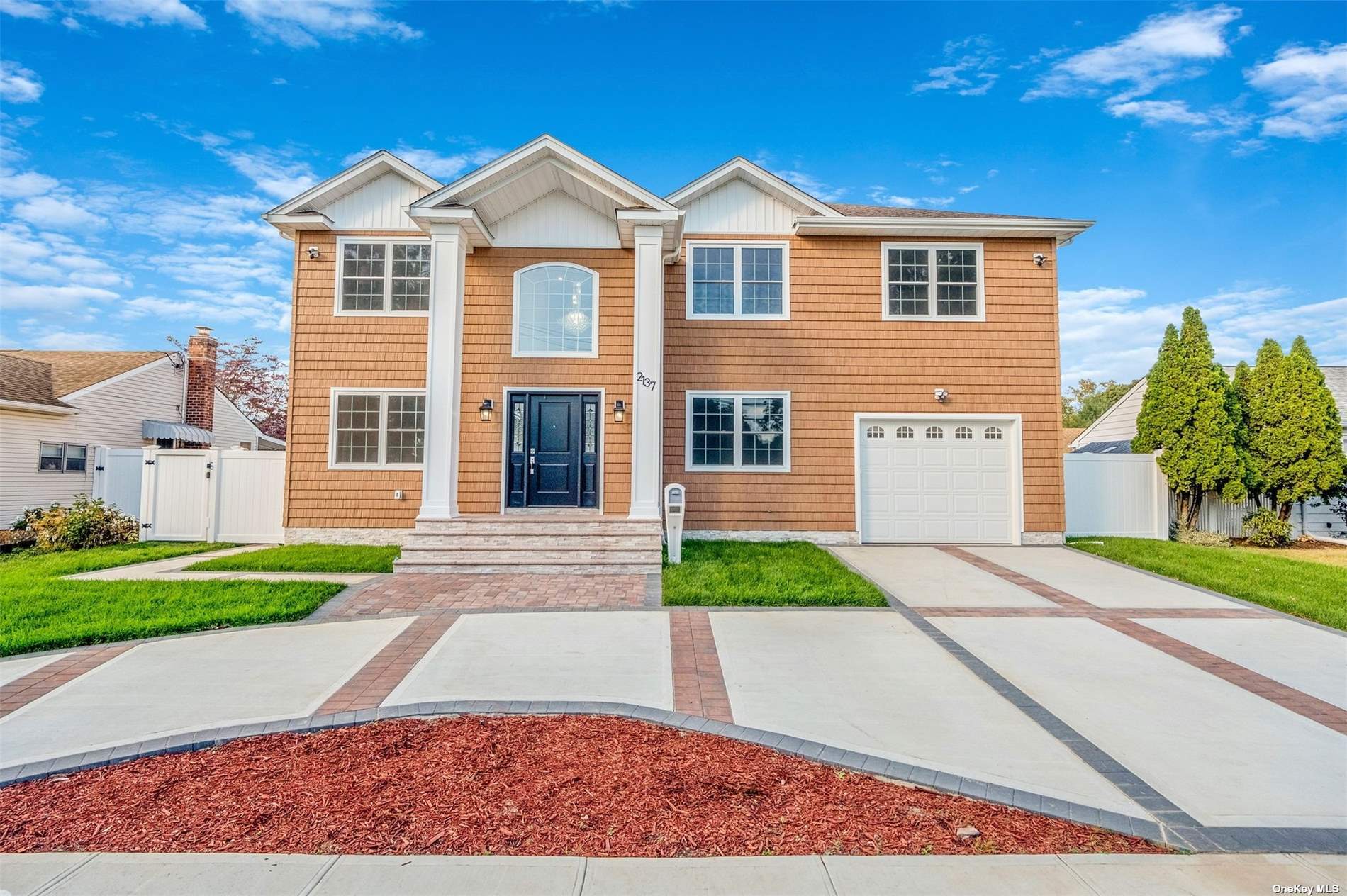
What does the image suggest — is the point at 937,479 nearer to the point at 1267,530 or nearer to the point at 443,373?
the point at 1267,530

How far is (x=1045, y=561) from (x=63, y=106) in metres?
21.3

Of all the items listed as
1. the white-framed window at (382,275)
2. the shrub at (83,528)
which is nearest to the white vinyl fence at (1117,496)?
the white-framed window at (382,275)

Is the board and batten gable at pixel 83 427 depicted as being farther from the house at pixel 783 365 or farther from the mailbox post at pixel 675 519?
the mailbox post at pixel 675 519

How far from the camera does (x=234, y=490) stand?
37.2 feet

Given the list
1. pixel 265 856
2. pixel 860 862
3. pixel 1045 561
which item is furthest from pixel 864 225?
pixel 265 856

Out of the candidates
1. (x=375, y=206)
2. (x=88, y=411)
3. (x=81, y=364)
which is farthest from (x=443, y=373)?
(x=81, y=364)

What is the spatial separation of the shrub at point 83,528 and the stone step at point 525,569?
7.00 meters

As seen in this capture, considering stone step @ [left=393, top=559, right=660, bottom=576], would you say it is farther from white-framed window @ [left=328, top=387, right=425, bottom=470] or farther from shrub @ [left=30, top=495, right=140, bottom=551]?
shrub @ [left=30, top=495, right=140, bottom=551]

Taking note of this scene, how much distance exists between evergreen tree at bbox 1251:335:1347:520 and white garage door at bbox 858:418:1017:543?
18.7ft

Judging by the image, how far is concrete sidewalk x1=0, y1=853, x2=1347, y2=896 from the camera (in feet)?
7.45

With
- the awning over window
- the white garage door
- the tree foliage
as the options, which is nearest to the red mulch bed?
the white garage door

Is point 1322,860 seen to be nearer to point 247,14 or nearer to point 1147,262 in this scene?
point 247,14

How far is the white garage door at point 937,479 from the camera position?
36.4ft

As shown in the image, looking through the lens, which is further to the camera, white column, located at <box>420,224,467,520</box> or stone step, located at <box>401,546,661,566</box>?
white column, located at <box>420,224,467,520</box>
